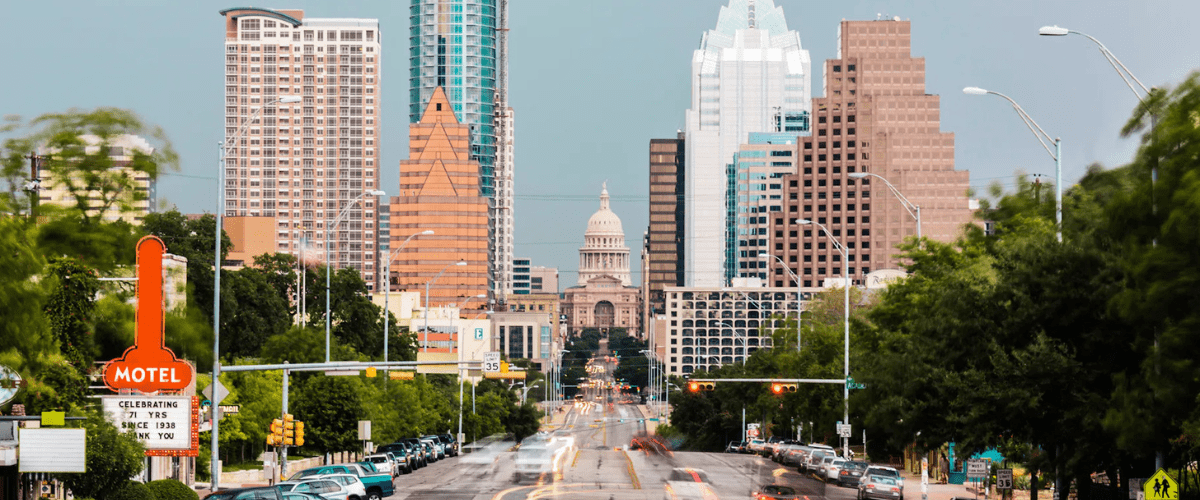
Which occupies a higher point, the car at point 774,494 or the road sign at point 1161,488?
the road sign at point 1161,488

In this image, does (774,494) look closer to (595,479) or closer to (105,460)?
(595,479)

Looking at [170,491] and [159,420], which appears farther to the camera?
[170,491]

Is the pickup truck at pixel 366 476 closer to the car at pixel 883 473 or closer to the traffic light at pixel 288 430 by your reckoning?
the traffic light at pixel 288 430

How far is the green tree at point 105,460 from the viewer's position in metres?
33.8

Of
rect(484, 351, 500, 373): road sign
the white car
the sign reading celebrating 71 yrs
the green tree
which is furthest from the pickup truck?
the green tree

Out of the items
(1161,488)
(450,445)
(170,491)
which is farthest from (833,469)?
(450,445)

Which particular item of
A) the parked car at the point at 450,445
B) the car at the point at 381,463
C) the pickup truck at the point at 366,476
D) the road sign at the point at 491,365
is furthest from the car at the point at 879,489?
the parked car at the point at 450,445

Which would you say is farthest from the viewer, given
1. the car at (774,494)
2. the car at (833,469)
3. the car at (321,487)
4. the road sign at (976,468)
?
the car at (833,469)

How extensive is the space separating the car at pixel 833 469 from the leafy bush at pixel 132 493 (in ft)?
105

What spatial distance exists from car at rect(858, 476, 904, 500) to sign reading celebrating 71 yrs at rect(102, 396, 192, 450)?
24429 millimetres

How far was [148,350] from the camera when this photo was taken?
1401 inches

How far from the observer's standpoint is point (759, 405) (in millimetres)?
108938

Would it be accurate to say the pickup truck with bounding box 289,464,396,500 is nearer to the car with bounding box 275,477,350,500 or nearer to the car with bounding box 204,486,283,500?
the car with bounding box 275,477,350,500

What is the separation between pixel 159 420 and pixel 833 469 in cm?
3263
